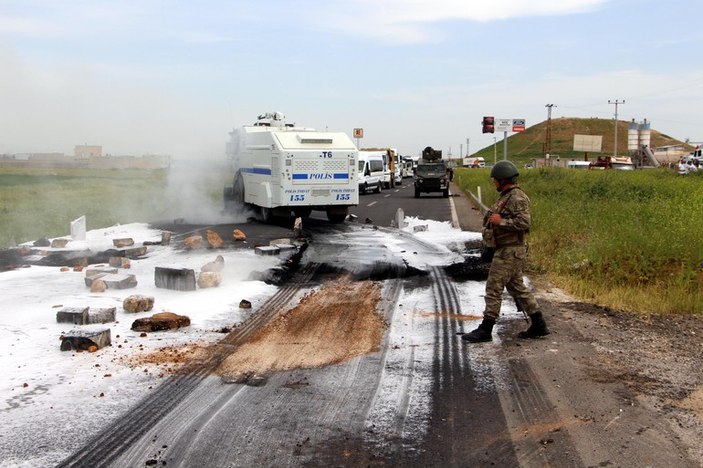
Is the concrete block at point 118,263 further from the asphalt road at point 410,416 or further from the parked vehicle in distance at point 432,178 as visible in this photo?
the parked vehicle in distance at point 432,178

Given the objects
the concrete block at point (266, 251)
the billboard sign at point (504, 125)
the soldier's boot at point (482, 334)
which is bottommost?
the soldier's boot at point (482, 334)

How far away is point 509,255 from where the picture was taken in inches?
264

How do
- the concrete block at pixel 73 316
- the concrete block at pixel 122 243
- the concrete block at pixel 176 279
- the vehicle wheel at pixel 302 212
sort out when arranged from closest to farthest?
the concrete block at pixel 73 316 → the concrete block at pixel 176 279 → the concrete block at pixel 122 243 → the vehicle wheel at pixel 302 212

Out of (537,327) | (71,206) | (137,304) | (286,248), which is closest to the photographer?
(537,327)

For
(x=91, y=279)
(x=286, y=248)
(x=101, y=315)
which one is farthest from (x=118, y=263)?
(x=101, y=315)

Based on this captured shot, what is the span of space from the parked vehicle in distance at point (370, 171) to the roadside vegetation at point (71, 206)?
12809 mm

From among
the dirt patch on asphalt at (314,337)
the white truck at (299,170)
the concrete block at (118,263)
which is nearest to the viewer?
the dirt patch on asphalt at (314,337)

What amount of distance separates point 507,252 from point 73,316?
4.70m

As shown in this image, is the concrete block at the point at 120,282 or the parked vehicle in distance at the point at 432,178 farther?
the parked vehicle in distance at the point at 432,178

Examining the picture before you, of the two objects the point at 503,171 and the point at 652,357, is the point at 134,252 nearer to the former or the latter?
the point at 503,171

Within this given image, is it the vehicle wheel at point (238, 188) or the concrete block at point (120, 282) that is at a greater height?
the vehicle wheel at point (238, 188)

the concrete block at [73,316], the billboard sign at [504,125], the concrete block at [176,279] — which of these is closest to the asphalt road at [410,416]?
the concrete block at [73,316]

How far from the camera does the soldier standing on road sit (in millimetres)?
6641

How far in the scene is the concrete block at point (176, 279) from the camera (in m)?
9.09
